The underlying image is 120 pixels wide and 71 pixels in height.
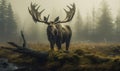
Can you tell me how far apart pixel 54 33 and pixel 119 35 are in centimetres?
5322

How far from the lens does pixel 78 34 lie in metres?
84.6

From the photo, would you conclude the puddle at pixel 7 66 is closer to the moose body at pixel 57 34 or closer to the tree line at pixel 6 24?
the moose body at pixel 57 34

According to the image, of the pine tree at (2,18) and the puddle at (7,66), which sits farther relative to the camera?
the pine tree at (2,18)

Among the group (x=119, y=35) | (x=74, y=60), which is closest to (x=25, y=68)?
(x=74, y=60)

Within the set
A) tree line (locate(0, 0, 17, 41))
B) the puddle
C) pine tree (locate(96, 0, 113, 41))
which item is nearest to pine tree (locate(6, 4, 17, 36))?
tree line (locate(0, 0, 17, 41))

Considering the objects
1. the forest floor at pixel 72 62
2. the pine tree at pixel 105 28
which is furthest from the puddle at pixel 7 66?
the pine tree at pixel 105 28

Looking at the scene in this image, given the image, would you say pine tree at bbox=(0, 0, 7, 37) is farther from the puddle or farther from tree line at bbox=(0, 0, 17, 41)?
the puddle

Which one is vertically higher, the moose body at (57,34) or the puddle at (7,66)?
the moose body at (57,34)

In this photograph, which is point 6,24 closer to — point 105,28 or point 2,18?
point 2,18

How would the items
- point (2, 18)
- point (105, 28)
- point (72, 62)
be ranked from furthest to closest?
point (2, 18) → point (105, 28) → point (72, 62)

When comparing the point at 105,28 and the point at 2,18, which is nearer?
the point at 105,28

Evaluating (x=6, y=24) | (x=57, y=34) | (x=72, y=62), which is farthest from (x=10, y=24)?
(x=72, y=62)

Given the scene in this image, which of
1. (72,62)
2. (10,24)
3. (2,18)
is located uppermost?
(72,62)

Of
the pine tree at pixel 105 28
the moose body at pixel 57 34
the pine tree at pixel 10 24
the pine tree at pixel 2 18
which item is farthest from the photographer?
the pine tree at pixel 10 24
